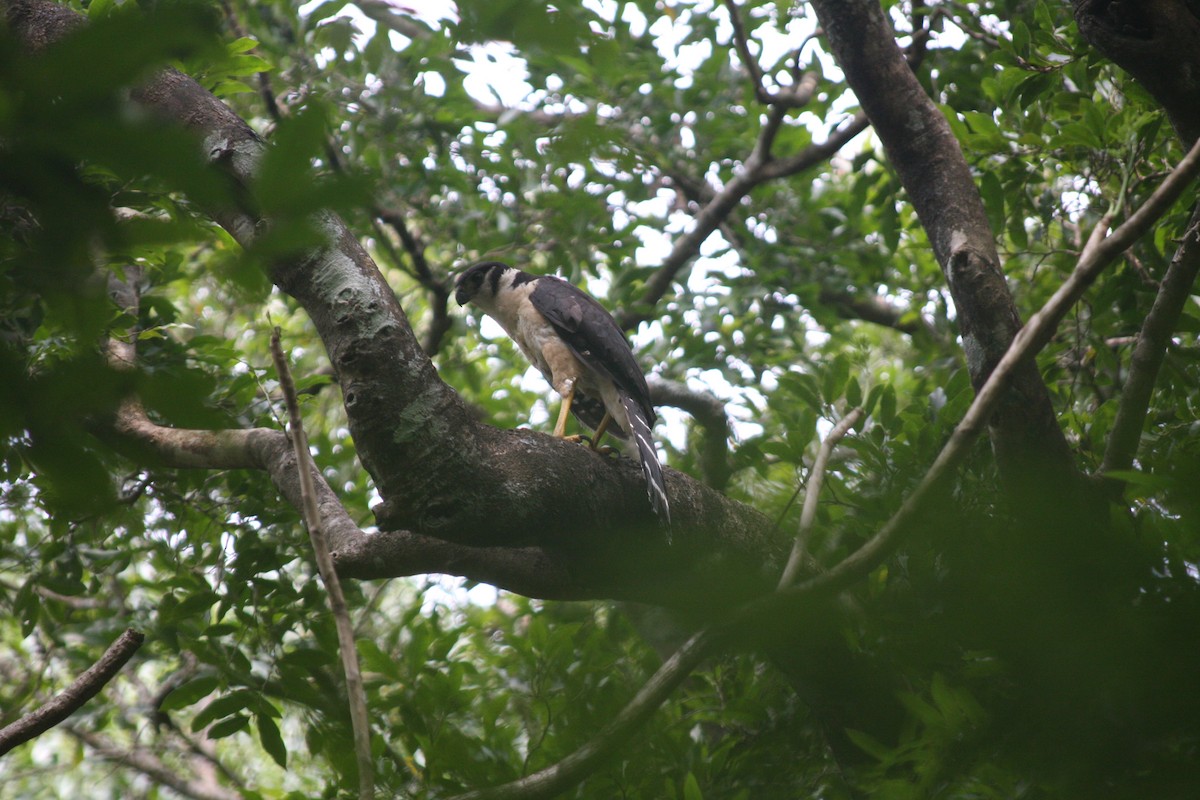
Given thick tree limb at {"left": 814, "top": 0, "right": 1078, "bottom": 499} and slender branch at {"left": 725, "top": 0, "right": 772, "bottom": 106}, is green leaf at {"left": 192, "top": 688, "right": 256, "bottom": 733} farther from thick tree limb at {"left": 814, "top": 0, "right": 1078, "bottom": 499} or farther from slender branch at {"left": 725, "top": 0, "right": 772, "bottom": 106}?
slender branch at {"left": 725, "top": 0, "right": 772, "bottom": 106}

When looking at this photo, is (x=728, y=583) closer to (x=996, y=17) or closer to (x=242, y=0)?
(x=996, y=17)

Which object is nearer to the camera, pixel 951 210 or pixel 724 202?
pixel 951 210

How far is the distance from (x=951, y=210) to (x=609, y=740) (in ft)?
7.35

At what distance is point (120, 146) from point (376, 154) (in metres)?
4.54

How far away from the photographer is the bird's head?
4.88 metres

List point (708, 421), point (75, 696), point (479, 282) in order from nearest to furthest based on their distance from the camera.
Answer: point (75, 696) → point (708, 421) → point (479, 282)

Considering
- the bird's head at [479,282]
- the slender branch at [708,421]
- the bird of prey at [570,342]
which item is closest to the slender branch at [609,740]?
the bird of prey at [570,342]

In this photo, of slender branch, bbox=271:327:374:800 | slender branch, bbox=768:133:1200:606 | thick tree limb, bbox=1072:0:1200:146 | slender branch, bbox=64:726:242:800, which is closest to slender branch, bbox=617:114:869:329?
thick tree limb, bbox=1072:0:1200:146

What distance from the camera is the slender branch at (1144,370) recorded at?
2486 mm

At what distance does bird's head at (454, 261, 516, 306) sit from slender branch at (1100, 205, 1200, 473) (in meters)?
3.08

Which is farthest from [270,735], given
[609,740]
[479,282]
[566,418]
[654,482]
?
[479,282]

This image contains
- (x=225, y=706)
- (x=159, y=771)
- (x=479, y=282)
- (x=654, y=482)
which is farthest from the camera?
(x=159, y=771)

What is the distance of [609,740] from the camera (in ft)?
5.23

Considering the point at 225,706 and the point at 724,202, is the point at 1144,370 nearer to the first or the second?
the point at 225,706
